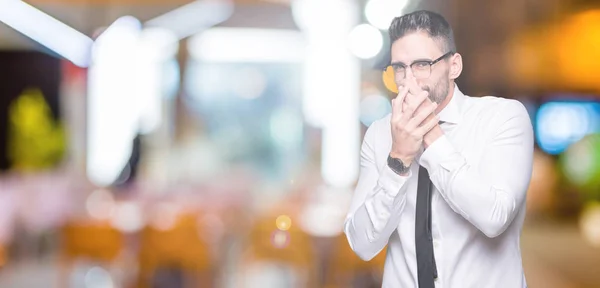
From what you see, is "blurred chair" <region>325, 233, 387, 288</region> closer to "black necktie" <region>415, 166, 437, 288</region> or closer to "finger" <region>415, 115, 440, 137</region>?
"black necktie" <region>415, 166, 437, 288</region>

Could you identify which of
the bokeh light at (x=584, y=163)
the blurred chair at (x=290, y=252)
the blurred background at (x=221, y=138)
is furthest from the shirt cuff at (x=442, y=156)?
the bokeh light at (x=584, y=163)

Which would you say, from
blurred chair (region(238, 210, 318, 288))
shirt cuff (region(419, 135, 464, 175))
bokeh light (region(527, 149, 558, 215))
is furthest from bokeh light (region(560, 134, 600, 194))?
shirt cuff (region(419, 135, 464, 175))

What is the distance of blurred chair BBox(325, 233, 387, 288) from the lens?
465cm

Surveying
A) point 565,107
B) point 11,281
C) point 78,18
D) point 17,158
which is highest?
point 78,18

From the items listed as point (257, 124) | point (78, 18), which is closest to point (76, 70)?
point (257, 124)

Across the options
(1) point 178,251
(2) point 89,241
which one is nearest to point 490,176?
(1) point 178,251

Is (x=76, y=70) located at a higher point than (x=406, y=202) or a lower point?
higher

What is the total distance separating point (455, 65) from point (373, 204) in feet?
0.74

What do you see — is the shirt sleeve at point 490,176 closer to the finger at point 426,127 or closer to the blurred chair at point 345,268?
the finger at point 426,127

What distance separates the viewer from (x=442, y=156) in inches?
44.3

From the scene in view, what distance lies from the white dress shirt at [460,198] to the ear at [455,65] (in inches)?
1.2

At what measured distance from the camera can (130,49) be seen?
24.3 ft

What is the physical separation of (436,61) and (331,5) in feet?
8.38

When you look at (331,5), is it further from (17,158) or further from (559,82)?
(559,82)
